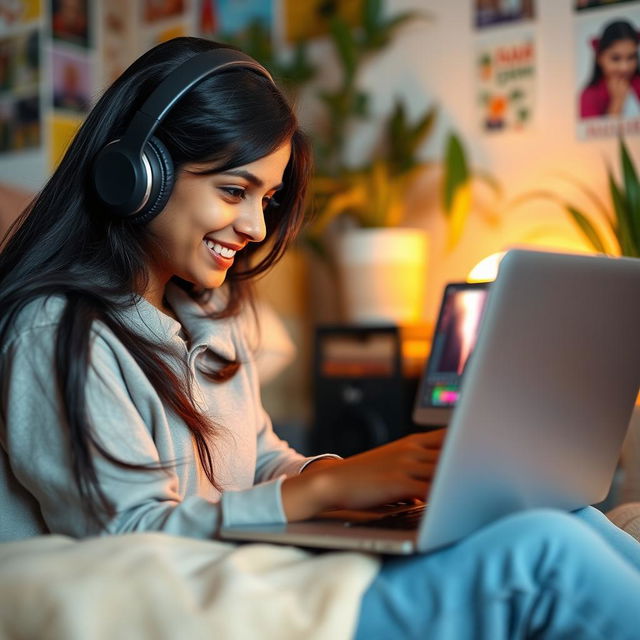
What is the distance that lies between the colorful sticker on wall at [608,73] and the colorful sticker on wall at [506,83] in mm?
144

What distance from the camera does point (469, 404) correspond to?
0.73 metres

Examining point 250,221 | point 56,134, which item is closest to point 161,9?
point 56,134

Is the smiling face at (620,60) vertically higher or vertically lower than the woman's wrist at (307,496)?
higher

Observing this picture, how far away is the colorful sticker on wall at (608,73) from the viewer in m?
2.48

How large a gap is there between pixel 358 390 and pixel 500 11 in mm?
1125

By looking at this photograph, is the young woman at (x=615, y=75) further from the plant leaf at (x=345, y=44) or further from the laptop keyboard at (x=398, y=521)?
the laptop keyboard at (x=398, y=521)

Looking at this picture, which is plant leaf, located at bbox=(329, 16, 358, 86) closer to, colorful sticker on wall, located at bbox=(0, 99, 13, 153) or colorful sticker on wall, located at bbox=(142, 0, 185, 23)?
colorful sticker on wall, located at bbox=(142, 0, 185, 23)

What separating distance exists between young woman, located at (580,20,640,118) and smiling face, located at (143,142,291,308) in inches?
63.0

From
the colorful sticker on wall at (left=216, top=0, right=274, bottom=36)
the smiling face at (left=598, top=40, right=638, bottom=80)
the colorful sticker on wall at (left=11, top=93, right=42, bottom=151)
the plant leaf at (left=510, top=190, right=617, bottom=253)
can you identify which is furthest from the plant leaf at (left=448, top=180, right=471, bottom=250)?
the colorful sticker on wall at (left=11, top=93, right=42, bottom=151)

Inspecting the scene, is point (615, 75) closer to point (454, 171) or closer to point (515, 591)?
point (454, 171)

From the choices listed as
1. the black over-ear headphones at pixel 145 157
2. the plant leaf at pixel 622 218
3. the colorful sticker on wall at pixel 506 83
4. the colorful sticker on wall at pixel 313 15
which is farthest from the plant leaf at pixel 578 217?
the black over-ear headphones at pixel 145 157

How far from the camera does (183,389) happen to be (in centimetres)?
107

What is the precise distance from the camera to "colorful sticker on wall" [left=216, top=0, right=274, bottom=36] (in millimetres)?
3178

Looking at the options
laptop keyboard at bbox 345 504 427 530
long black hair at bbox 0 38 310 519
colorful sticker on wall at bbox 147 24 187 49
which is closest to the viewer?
laptop keyboard at bbox 345 504 427 530
